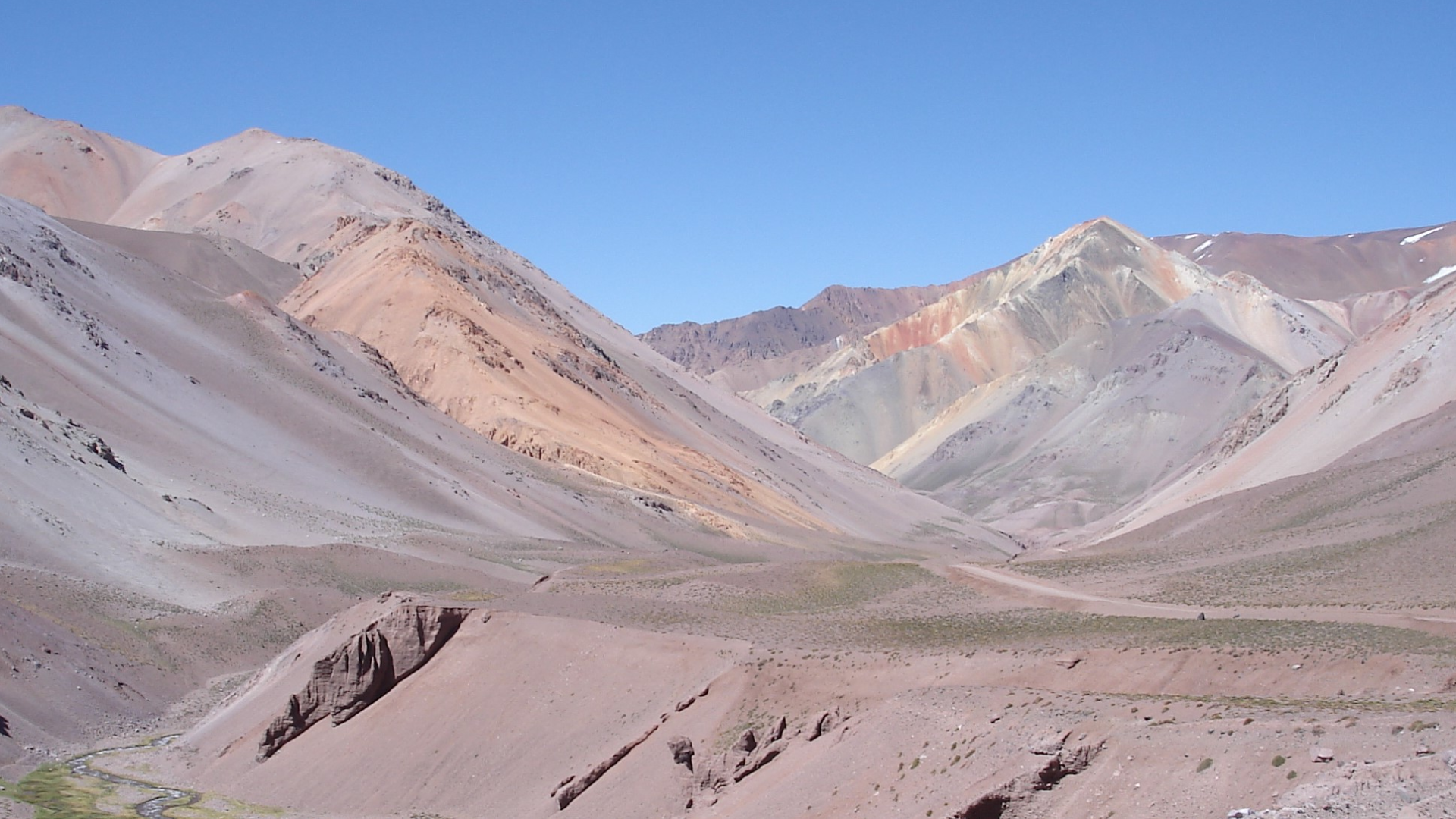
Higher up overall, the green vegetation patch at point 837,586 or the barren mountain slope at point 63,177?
the barren mountain slope at point 63,177

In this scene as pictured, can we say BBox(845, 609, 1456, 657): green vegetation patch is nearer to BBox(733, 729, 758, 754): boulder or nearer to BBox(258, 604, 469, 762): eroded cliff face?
BBox(733, 729, 758, 754): boulder

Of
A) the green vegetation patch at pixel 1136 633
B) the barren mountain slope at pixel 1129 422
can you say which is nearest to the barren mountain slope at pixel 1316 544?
the green vegetation patch at pixel 1136 633

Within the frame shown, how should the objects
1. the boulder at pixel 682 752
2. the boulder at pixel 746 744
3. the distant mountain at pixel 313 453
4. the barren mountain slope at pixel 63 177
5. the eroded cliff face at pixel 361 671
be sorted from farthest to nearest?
1. the barren mountain slope at pixel 63 177
2. the distant mountain at pixel 313 453
3. the eroded cliff face at pixel 361 671
4. the boulder at pixel 682 752
5. the boulder at pixel 746 744

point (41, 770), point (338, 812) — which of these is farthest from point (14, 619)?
point (338, 812)

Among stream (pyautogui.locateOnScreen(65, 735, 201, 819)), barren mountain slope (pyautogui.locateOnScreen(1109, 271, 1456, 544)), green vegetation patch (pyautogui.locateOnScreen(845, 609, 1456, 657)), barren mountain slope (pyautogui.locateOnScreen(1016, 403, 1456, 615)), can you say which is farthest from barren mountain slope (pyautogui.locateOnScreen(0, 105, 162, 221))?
green vegetation patch (pyautogui.locateOnScreen(845, 609, 1456, 657))

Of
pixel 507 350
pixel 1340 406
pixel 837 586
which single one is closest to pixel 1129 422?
pixel 1340 406

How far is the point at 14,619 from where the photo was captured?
43062mm

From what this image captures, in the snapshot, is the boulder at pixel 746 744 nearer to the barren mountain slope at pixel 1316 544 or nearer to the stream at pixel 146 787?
the stream at pixel 146 787

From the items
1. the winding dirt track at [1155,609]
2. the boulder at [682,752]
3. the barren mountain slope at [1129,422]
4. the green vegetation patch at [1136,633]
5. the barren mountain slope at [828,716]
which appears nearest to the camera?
the barren mountain slope at [828,716]

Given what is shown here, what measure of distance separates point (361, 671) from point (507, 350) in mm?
78878

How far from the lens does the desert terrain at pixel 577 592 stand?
949 inches

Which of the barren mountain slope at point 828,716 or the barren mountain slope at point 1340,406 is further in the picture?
the barren mountain slope at point 1340,406

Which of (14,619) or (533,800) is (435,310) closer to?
(14,619)

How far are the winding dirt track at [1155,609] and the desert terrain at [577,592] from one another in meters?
0.28
